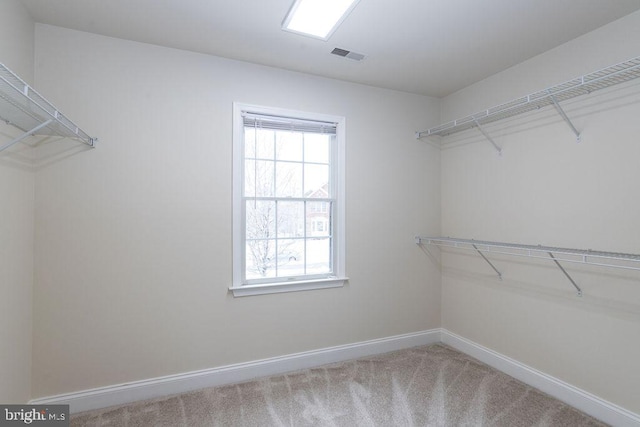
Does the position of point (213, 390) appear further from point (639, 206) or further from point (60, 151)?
point (639, 206)

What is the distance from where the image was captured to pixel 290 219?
2.70 metres

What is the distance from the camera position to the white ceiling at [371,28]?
1.81m

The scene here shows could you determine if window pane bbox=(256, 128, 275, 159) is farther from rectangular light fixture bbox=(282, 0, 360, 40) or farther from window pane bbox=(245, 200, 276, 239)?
rectangular light fixture bbox=(282, 0, 360, 40)

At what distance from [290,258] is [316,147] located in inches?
40.5

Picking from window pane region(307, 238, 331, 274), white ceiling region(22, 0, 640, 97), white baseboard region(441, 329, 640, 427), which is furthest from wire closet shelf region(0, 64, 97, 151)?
white baseboard region(441, 329, 640, 427)

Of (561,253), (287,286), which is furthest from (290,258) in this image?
(561,253)

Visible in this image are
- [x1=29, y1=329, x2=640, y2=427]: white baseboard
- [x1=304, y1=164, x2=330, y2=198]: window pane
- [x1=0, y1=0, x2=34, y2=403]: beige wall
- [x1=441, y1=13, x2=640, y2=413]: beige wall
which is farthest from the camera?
[x1=304, y1=164, x2=330, y2=198]: window pane

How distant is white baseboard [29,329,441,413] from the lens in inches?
81.4

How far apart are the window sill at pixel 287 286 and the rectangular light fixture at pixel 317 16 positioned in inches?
74.6

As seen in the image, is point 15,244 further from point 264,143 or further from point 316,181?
point 316,181

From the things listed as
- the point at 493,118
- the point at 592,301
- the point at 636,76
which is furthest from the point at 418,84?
the point at 592,301

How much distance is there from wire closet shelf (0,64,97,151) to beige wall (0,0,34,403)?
0.38 feet

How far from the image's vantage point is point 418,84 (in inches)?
116

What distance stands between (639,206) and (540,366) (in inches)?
52.4
